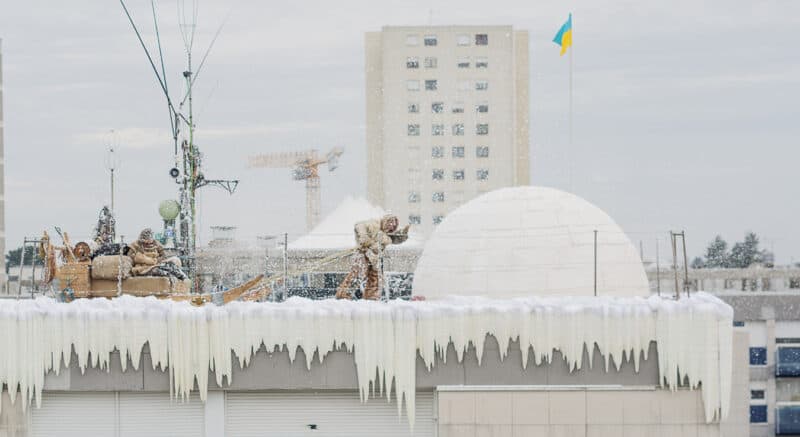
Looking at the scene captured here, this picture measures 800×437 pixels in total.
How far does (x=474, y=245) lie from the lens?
25.5 meters

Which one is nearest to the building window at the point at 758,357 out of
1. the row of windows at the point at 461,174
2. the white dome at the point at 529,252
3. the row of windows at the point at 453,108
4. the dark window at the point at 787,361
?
the dark window at the point at 787,361

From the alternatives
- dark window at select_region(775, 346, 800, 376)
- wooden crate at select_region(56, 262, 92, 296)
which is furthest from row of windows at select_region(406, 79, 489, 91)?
wooden crate at select_region(56, 262, 92, 296)

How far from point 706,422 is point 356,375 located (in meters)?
5.82

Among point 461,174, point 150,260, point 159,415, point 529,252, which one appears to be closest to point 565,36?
point 529,252

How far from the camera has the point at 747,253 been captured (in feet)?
402

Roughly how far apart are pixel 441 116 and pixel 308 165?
1344 cm

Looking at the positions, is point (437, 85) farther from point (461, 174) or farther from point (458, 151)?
point (461, 174)

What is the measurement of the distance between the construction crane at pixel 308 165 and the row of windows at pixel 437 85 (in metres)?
10.3

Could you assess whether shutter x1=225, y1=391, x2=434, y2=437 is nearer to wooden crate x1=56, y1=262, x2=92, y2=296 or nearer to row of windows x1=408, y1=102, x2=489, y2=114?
wooden crate x1=56, y1=262, x2=92, y2=296

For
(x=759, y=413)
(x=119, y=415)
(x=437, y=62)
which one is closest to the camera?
(x=119, y=415)

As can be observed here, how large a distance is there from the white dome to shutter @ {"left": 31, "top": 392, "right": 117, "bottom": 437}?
682 cm

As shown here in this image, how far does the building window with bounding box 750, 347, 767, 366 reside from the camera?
60781 mm

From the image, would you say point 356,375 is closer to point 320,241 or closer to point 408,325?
point 408,325

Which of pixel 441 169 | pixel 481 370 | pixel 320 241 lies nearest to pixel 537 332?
pixel 481 370
